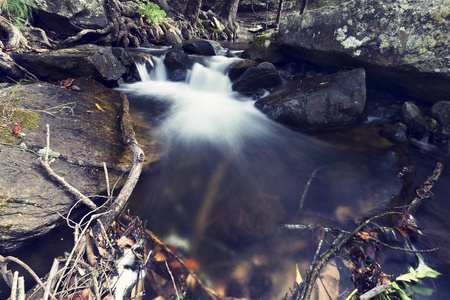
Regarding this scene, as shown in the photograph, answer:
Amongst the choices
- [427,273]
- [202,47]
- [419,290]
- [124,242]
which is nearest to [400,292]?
[419,290]

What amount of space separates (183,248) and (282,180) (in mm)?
2086

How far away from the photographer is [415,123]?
4973 mm

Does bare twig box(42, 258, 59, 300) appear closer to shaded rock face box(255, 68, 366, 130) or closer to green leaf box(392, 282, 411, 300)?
green leaf box(392, 282, 411, 300)

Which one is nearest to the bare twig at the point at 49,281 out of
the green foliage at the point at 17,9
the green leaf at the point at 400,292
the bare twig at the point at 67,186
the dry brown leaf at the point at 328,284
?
the bare twig at the point at 67,186

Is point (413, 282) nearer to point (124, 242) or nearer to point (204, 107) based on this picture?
point (124, 242)

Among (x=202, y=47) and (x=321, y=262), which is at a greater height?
(x=202, y=47)

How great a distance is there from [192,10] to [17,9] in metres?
11.4

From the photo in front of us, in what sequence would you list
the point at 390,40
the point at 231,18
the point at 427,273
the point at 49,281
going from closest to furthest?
the point at 49,281 < the point at 427,273 < the point at 390,40 < the point at 231,18

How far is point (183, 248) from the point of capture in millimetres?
2408

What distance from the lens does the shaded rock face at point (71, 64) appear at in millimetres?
4359

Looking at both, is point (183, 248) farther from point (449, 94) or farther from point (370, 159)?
point (449, 94)

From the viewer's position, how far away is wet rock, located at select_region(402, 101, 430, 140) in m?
4.91

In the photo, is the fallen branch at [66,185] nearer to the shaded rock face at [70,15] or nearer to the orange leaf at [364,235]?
the orange leaf at [364,235]

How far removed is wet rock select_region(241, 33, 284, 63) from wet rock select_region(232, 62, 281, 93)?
53.3 inches
